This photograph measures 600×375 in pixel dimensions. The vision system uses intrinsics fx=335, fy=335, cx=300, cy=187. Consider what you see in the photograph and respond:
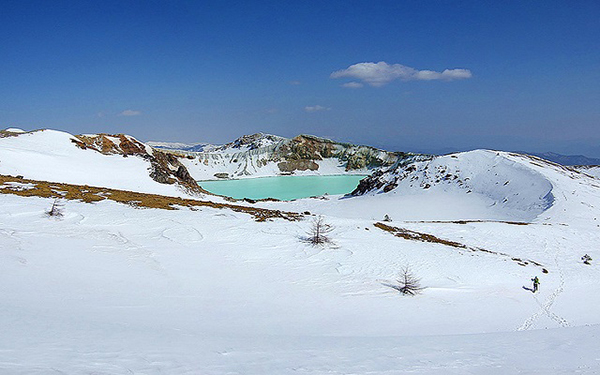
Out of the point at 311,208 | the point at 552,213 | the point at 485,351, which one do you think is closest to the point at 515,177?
the point at 552,213

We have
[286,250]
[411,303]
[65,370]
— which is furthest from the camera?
[286,250]

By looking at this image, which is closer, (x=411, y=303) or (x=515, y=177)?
(x=411, y=303)

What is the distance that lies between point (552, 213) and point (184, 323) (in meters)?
32.9

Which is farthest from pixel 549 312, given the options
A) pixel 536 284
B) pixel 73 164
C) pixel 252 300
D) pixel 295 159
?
pixel 295 159

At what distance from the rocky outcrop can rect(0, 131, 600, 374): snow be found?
2187 centimetres

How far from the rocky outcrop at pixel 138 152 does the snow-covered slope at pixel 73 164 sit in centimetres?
26

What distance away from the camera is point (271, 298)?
913 centimetres

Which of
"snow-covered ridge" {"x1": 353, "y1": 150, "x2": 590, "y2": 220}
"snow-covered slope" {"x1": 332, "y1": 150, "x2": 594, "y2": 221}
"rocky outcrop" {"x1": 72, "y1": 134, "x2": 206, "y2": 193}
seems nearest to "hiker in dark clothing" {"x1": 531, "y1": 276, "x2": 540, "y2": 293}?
"snow-covered slope" {"x1": 332, "y1": 150, "x2": 594, "y2": 221}

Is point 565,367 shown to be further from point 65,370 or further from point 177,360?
point 65,370

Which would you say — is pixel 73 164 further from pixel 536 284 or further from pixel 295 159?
pixel 295 159

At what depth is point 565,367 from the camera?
4992mm

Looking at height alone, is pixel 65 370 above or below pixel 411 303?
above

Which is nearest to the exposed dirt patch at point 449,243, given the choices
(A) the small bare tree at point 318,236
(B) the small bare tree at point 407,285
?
(A) the small bare tree at point 318,236

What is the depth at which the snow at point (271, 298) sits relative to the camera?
4.95 meters
